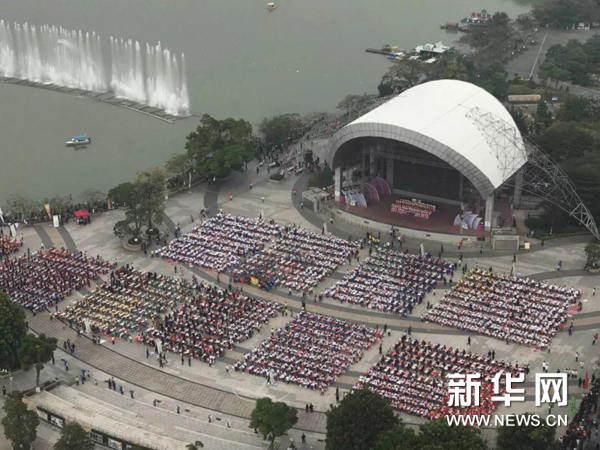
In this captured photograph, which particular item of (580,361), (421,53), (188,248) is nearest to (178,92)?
(421,53)

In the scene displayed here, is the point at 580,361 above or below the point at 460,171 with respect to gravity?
below

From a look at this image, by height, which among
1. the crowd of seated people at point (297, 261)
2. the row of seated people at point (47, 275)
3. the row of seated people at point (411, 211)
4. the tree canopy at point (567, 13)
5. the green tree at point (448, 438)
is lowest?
the row of seated people at point (47, 275)

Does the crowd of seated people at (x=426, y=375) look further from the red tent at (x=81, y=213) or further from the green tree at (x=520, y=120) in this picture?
the green tree at (x=520, y=120)

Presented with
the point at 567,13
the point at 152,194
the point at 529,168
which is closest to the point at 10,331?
the point at 152,194

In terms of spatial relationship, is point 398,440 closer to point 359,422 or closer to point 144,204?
point 359,422

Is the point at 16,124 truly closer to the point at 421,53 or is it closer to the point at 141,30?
the point at 141,30

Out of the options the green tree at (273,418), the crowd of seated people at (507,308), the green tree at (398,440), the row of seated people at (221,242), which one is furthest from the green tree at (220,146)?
the green tree at (398,440)

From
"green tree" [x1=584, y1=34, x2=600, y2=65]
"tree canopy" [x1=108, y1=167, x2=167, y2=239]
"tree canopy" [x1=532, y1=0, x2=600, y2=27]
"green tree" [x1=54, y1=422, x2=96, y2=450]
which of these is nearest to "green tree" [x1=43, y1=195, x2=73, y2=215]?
"tree canopy" [x1=108, y1=167, x2=167, y2=239]
